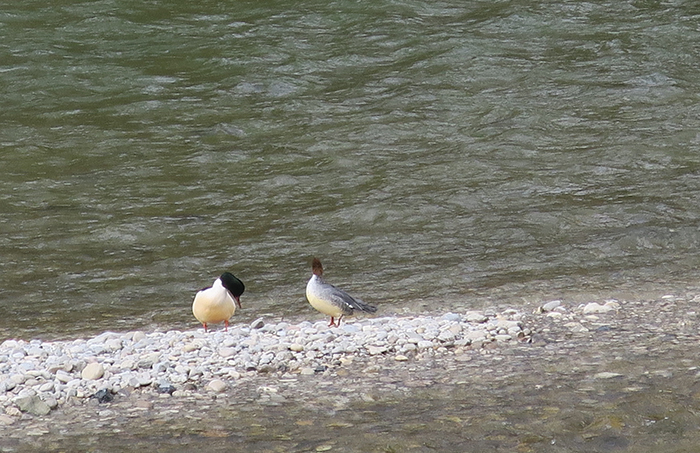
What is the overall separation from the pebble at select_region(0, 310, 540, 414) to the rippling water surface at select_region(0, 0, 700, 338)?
169 centimetres

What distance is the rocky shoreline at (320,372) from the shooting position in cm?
684

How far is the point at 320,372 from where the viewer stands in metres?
7.84

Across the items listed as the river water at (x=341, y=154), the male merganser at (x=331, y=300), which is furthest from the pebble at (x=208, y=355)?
the river water at (x=341, y=154)

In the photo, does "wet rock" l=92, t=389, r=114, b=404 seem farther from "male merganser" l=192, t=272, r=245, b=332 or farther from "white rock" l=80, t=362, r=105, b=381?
"male merganser" l=192, t=272, r=245, b=332

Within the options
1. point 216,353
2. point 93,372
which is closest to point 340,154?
point 216,353

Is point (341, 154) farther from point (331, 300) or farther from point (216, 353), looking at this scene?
point (216, 353)

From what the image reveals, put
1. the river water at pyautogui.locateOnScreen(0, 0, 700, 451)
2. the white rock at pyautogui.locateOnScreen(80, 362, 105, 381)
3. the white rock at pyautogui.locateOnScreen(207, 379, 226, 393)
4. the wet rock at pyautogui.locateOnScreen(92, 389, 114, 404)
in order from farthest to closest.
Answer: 1. the river water at pyautogui.locateOnScreen(0, 0, 700, 451)
2. the white rock at pyautogui.locateOnScreen(80, 362, 105, 381)
3. the white rock at pyautogui.locateOnScreen(207, 379, 226, 393)
4. the wet rock at pyautogui.locateOnScreen(92, 389, 114, 404)

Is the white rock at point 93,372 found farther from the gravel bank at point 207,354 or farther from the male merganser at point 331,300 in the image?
the male merganser at point 331,300

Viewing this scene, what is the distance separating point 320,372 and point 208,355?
982mm

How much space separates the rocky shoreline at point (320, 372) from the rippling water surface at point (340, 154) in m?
1.88

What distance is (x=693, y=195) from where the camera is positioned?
1355cm

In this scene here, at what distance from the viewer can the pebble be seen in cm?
748

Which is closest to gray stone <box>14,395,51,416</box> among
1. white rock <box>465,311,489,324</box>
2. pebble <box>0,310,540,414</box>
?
pebble <box>0,310,540,414</box>

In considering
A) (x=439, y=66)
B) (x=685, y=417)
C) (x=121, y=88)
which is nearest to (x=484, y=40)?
(x=439, y=66)
